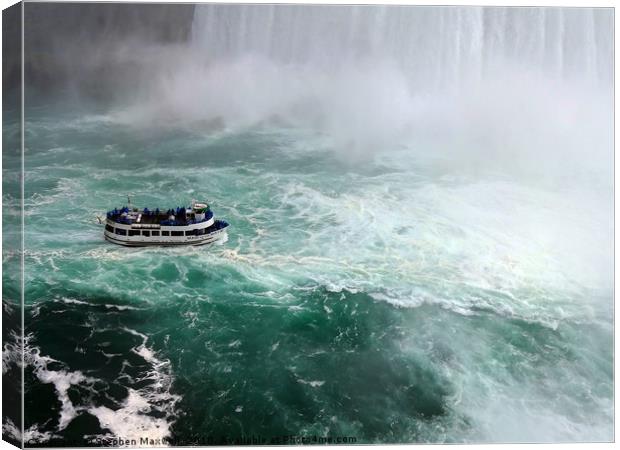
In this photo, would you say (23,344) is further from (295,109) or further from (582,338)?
(582,338)

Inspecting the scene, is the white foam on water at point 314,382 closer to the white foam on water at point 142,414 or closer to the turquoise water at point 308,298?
the turquoise water at point 308,298

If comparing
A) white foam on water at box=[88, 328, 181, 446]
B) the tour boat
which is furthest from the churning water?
the tour boat

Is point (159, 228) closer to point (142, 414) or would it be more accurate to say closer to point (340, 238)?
Result: point (340, 238)

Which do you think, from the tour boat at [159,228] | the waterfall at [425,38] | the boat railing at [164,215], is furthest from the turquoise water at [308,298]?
the waterfall at [425,38]

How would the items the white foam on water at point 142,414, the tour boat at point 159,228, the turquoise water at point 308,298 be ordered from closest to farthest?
1. the white foam on water at point 142,414
2. the turquoise water at point 308,298
3. the tour boat at point 159,228

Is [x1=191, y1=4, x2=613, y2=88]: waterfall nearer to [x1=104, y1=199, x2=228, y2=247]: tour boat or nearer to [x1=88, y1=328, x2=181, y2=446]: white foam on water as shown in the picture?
[x1=104, y1=199, x2=228, y2=247]: tour boat
